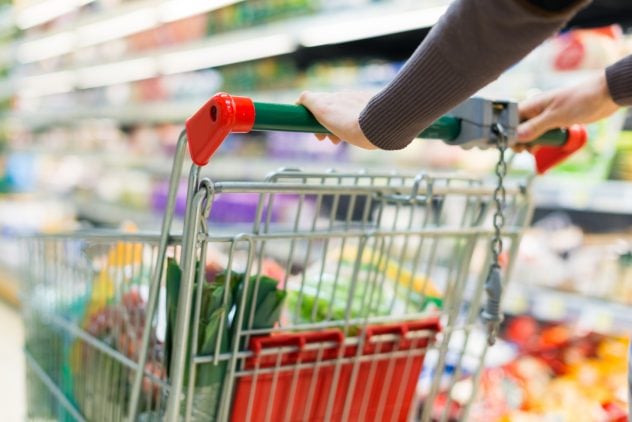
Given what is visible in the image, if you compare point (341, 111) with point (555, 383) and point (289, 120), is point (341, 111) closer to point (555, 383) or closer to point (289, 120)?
point (289, 120)

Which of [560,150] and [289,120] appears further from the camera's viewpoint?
[560,150]

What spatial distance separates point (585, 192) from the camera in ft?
6.77

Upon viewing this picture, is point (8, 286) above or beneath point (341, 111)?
beneath

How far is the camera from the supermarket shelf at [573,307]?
196cm

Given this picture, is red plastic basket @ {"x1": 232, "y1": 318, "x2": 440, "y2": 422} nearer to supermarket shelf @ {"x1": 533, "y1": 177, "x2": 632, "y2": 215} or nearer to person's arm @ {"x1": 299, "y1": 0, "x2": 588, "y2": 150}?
person's arm @ {"x1": 299, "y1": 0, "x2": 588, "y2": 150}

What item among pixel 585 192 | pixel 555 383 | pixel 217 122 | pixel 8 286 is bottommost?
pixel 8 286

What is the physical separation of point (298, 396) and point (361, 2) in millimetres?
2074

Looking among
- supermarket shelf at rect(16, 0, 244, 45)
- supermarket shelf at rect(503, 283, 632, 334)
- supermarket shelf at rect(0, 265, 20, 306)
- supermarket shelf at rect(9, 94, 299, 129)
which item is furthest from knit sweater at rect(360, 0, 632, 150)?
supermarket shelf at rect(0, 265, 20, 306)

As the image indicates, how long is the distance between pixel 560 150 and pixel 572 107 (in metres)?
0.13

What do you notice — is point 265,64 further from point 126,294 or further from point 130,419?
point 130,419

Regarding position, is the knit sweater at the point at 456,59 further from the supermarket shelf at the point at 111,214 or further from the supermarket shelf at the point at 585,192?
the supermarket shelf at the point at 111,214

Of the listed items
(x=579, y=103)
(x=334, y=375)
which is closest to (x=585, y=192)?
(x=579, y=103)

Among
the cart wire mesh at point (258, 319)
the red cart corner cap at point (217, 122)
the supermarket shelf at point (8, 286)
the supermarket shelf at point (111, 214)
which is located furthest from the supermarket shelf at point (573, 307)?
the supermarket shelf at point (8, 286)

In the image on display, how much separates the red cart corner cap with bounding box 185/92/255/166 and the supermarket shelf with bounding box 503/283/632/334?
5.08ft
